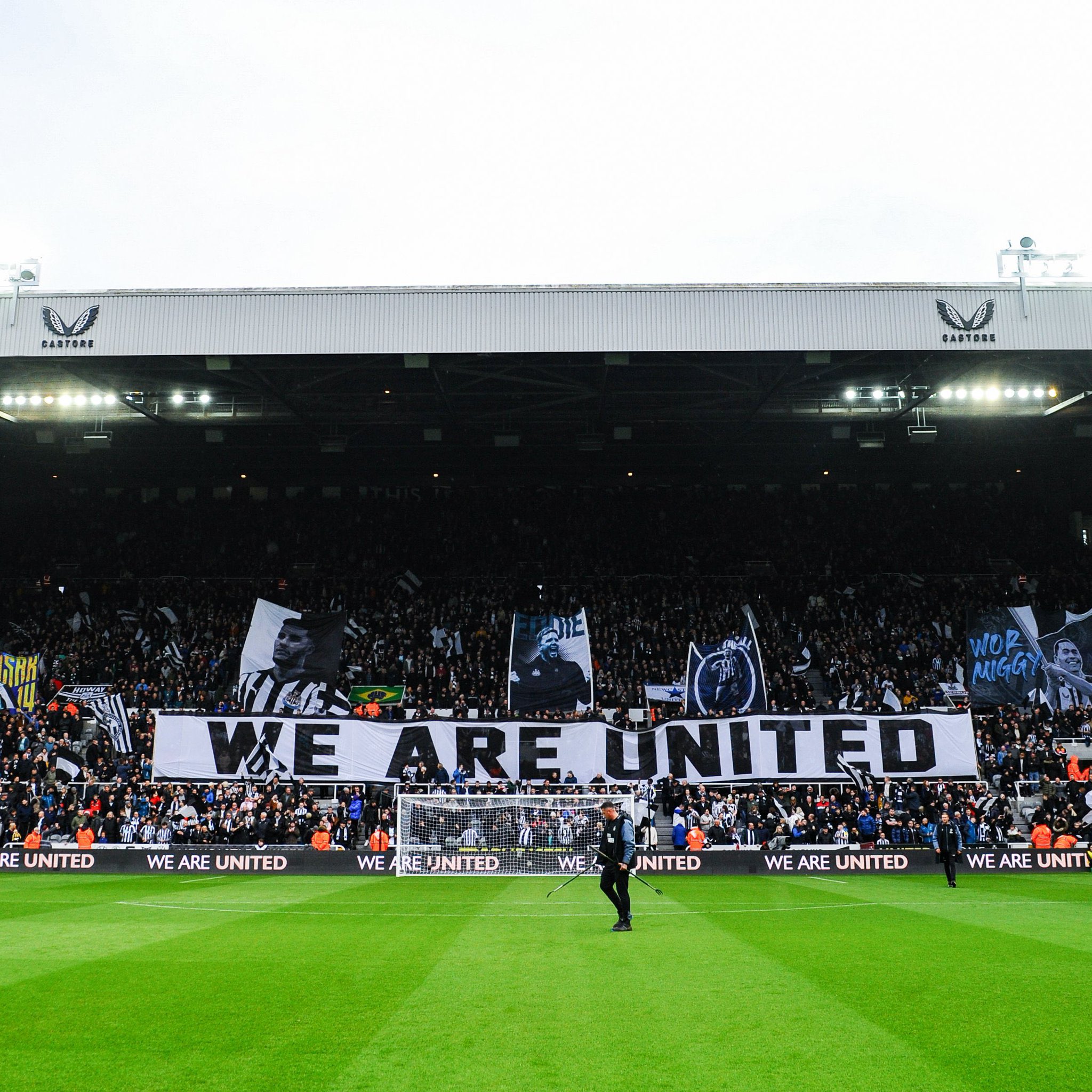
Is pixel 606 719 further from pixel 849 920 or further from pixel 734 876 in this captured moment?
pixel 849 920

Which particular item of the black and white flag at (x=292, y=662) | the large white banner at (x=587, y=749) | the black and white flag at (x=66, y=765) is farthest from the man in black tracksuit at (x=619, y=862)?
the black and white flag at (x=66, y=765)

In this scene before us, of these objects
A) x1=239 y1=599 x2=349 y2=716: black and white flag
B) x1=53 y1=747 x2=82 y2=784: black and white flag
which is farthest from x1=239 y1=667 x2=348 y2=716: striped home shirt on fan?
x1=53 y1=747 x2=82 y2=784: black and white flag

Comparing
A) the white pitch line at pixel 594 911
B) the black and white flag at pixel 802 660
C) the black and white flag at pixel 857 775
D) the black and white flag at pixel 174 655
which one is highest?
the black and white flag at pixel 174 655

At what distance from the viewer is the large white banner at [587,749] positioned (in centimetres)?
3488

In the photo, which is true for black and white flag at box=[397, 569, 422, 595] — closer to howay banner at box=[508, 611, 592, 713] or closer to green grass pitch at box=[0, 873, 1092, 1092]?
howay banner at box=[508, 611, 592, 713]

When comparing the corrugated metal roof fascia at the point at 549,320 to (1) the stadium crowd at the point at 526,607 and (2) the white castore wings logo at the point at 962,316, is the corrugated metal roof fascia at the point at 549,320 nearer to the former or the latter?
(2) the white castore wings logo at the point at 962,316

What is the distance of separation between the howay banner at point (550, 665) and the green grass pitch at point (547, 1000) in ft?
64.6

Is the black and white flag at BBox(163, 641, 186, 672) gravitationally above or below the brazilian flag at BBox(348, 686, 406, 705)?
above

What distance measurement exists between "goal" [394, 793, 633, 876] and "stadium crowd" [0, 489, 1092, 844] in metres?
3.06

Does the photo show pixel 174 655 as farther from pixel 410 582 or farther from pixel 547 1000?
pixel 547 1000

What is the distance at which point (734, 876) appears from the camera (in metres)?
28.5

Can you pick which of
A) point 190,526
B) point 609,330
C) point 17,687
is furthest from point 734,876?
point 190,526

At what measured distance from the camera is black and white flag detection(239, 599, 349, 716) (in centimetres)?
3850

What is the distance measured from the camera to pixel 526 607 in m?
44.9
